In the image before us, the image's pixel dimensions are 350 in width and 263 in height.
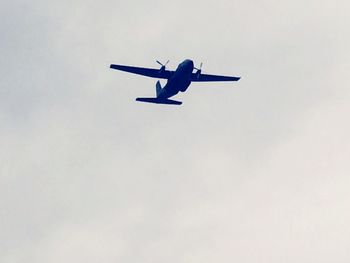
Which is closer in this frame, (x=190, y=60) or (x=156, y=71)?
(x=190, y=60)

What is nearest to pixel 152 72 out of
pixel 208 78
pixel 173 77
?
pixel 173 77

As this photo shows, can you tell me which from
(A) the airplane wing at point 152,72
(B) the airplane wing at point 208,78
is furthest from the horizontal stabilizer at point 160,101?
(B) the airplane wing at point 208,78

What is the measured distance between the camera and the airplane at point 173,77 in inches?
3204

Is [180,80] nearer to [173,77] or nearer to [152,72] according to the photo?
[173,77]

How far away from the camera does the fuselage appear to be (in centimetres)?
8069

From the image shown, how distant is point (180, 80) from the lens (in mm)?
82812

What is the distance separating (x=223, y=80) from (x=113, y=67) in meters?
15.8

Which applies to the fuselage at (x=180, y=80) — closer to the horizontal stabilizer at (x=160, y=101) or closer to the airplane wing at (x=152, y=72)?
the airplane wing at (x=152, y=72)

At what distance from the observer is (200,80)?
88.3 metres

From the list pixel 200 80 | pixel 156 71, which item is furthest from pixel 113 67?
pixel 200 80

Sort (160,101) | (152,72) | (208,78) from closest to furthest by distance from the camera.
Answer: (152,72)
(160,101)
(208,78)

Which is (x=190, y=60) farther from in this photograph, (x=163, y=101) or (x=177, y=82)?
(x=163, y=101)

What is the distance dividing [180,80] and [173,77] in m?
1.34

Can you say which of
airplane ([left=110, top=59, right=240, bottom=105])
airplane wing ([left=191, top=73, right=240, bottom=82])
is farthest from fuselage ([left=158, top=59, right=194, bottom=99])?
airplane wing ([left=191, top=73, right=240, bottom=82])
